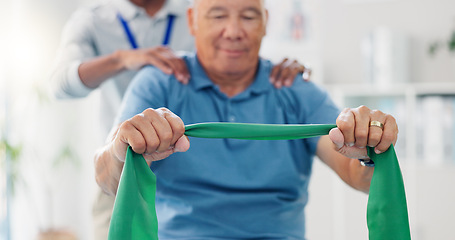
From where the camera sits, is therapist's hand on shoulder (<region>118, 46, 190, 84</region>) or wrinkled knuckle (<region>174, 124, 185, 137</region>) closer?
wrinkled knuckle (<region>174, 124, 185, 137</region>)

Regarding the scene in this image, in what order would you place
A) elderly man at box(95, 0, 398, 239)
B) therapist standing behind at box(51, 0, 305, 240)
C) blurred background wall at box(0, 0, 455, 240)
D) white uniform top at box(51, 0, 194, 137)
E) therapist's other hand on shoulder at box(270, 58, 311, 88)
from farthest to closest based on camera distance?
blurred background wall at box(0, 0, 455, 240) → white uniform top at box(51, 0, 194, 137) → therapist standing behind at box(51, 0, 305, 240) → therapist's other hand on shoulder at box(270, 58, 311, 88) → elderly man at box(95, 0, 398, 239)

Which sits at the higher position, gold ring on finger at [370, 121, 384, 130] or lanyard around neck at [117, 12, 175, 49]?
lanyard around neck at [117, 12, 175, 49]

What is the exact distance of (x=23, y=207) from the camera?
10.6 ft

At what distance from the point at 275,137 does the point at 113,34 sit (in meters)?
0.98

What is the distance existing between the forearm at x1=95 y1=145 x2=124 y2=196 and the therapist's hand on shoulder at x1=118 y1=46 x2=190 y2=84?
0.37 meters

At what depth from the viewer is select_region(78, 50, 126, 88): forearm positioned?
150cm

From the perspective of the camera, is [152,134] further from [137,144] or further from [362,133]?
[362,133]

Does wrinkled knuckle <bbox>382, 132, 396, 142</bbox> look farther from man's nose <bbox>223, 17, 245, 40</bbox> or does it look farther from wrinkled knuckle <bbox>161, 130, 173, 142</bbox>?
man's nose <bbox>223, 17, 245, 40</bbox>

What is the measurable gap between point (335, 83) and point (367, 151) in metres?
2.46

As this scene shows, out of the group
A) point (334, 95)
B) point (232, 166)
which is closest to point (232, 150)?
point (232, 166)

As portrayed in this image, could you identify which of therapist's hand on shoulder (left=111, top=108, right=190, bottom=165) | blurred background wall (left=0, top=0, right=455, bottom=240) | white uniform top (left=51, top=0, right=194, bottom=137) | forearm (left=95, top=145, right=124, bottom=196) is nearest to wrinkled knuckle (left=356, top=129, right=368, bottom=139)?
therapist's hand on shoulder (left=111, top=108, right=190, bottom=165)

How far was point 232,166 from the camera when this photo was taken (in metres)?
1.24

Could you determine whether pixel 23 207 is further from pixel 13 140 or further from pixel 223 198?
pixel 223 198

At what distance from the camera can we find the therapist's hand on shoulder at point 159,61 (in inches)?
53.4
